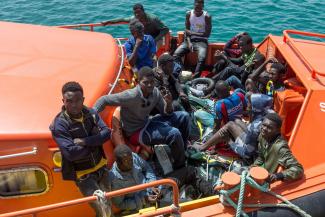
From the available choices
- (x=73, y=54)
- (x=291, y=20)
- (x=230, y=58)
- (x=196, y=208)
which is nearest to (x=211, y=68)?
(x=230, y=58)

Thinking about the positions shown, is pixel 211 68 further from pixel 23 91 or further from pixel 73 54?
pixel 23 91

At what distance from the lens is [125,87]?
5.49m

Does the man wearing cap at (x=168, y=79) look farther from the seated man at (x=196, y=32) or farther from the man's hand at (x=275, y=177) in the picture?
the seated man at (x=196, y=32)

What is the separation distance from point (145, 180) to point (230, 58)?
399 cm

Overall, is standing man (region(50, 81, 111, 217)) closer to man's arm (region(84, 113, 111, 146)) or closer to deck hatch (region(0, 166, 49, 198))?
man's arm (region(84, 113, 111, 146))

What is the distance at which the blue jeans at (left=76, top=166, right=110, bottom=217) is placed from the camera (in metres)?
4.18

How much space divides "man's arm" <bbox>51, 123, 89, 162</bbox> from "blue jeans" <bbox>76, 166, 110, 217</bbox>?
0.37 metres

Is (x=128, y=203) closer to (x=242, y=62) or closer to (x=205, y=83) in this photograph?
(x=205, y=83)

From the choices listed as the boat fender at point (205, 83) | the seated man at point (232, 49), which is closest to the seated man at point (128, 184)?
the boat fender at point (205, 83)

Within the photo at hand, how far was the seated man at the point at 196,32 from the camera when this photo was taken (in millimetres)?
8391

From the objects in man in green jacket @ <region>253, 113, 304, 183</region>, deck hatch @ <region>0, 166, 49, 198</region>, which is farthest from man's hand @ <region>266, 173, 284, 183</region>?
deck hatch @ <region>0, 166, 49, 198</region>

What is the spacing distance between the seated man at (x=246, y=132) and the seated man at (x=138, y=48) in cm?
177

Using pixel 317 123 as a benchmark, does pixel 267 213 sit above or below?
below

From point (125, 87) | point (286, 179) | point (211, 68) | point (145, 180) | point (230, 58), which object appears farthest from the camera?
point (211, 68)
